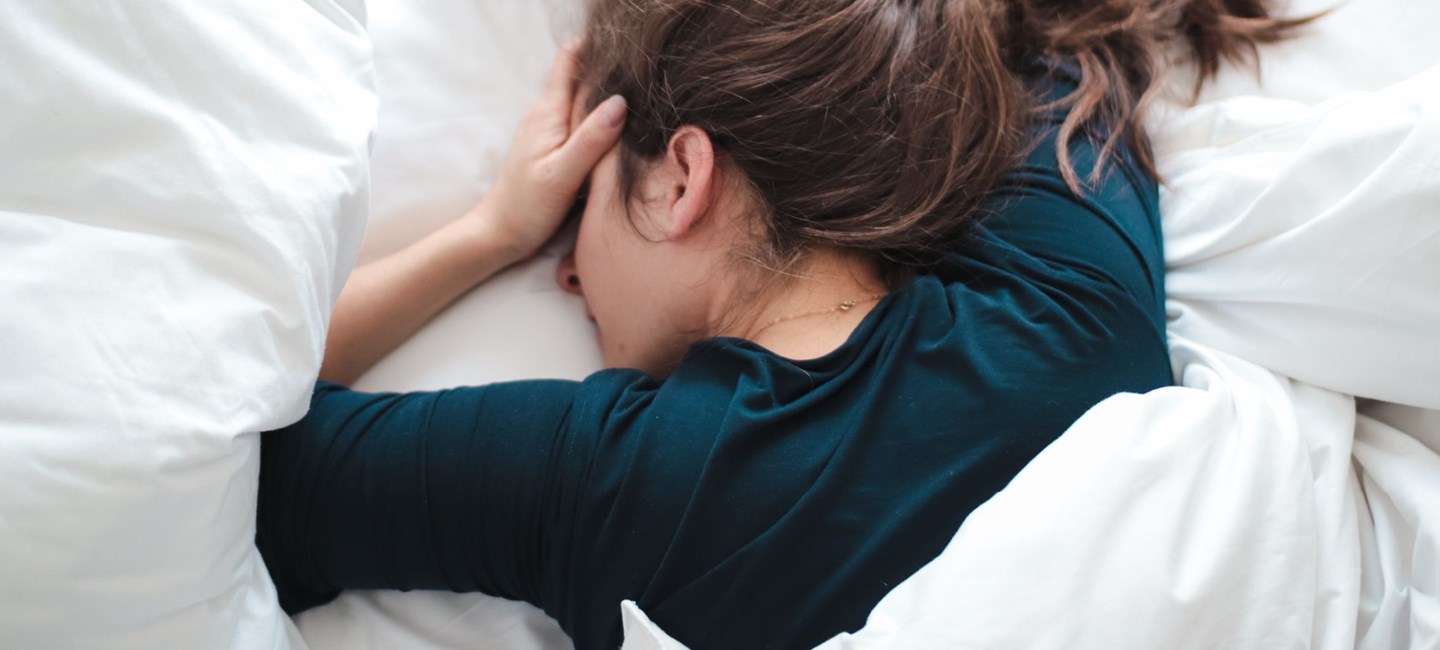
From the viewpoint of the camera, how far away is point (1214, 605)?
63 cm

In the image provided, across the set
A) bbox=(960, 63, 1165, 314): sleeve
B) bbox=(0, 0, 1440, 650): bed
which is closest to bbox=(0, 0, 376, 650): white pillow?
bbox=(0, 0, 1440, 650): bed

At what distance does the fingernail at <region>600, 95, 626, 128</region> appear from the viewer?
0.84 meters

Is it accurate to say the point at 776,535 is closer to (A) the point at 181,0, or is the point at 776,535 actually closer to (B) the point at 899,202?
(B) the point at 899,202

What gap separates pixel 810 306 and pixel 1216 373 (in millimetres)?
310

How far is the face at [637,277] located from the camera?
804 millimetres

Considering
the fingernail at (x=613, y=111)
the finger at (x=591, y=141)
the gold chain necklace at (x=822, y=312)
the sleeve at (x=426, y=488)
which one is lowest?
the sleeve at (x=426, y=488)

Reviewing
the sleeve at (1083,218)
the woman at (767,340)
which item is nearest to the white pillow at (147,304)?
the woman at (767,340)

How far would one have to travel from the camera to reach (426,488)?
0.72 m

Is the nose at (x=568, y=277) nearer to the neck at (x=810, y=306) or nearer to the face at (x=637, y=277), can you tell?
the face at (x=637, y=277)

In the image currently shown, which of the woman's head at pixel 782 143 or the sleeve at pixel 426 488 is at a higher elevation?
the woman's head at pixel 782 143

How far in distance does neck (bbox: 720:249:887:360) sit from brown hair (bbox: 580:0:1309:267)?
0.02 meters

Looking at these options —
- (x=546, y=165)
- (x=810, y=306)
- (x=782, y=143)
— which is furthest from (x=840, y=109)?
(x=546, y=165)

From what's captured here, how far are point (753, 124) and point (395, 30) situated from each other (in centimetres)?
38

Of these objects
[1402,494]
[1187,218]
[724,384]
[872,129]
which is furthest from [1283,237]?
[724,384]
